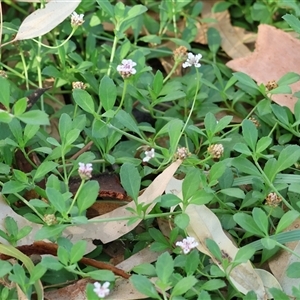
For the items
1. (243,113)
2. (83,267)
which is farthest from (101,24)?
(83,267)

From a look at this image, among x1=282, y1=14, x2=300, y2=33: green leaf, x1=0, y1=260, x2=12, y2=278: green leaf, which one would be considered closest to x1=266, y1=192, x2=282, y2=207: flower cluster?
x1=282, y1=14, x2=300, y2=33: green leaf

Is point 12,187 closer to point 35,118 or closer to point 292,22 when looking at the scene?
point 35,118

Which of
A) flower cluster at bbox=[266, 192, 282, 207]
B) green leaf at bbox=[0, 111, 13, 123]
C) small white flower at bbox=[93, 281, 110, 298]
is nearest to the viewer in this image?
small white flower at bbox=[93, 281, 110, 298]

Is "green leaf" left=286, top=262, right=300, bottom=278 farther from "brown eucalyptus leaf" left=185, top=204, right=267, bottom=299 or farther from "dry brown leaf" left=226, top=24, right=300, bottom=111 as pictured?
"dry brown leaf" left=226, top=24, right=300, bottom=111

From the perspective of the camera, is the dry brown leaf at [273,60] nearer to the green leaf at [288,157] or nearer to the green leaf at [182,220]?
the green leaf at [288,157]

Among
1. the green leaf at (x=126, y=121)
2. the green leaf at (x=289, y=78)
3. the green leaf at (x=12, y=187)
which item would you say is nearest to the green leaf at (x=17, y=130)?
the green leaf at (x=12, y=187)

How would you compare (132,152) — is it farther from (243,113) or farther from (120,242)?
(243,113)
